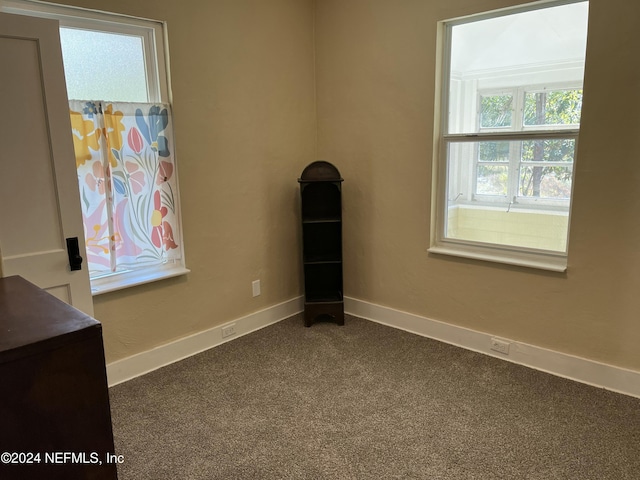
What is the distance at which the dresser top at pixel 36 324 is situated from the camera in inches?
50.8

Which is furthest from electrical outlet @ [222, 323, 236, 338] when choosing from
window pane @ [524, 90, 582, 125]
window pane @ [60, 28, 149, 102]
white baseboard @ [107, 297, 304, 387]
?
window pane @ [524, 90, 582, 125]

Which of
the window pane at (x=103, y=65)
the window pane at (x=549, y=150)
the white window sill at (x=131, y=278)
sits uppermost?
the window pane at (x=103, y=65)

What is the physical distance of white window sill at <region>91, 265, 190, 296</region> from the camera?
9.18ft

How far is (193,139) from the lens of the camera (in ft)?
10.3

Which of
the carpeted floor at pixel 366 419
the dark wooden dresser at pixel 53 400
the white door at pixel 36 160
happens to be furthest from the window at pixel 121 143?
the dark wooden dresser at pixel 53 400

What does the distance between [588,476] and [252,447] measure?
1.54 meters

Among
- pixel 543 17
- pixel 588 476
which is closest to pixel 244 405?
pixel 588 476

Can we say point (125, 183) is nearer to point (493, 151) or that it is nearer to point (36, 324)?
point (36, 324)

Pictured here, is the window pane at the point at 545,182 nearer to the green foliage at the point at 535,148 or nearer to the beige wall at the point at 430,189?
the green foliage at the point at 535,148

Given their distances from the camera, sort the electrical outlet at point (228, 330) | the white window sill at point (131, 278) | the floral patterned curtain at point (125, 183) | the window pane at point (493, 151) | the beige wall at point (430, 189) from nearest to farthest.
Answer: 1. the beige wall at point (430, 189)
2. the floral patterned curtain at point (125, 183)
3. the white window sill at point (131, 278)
4. the window pane at point (493, 151)
5. the electrical outlet at point (228, 330)

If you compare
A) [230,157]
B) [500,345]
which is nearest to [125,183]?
[230,157]

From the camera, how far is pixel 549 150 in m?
2.86

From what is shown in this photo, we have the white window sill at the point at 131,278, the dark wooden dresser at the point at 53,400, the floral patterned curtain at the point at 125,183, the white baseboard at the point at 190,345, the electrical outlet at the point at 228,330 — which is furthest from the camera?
the electrical outlet at the point at 228,330

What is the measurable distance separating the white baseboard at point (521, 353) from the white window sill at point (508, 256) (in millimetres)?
542
